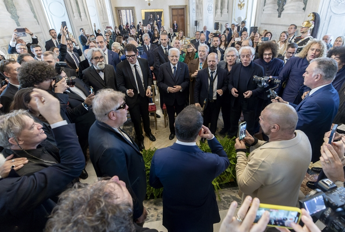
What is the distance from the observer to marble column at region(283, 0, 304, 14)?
6336mm

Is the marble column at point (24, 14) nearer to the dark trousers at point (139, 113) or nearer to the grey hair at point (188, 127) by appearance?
the dark trousers at point (139, 113)

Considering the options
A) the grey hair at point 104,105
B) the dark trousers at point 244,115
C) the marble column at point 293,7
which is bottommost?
the dark trousers at point 244,115

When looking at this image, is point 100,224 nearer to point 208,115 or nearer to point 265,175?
point 265,175

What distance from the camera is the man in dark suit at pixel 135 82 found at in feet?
10.1

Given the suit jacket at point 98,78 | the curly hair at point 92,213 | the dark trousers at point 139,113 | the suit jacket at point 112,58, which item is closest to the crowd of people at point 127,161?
the curly hair at point 92,213

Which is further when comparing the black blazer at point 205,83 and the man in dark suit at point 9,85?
the black blazer at point 205,83

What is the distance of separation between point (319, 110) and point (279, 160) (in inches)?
47.9

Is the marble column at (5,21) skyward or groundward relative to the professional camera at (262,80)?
skyward

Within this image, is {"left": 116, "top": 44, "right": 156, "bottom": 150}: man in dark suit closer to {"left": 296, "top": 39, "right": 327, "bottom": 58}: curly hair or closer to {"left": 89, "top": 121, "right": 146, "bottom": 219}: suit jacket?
{"left": 89, "top": 121, "right": 146, "bottom": 219}: suit jacket

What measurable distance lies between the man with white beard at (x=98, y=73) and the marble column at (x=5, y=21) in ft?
18.4

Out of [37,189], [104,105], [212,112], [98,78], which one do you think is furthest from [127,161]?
[212,112]

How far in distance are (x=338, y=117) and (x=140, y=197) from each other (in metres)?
3.11

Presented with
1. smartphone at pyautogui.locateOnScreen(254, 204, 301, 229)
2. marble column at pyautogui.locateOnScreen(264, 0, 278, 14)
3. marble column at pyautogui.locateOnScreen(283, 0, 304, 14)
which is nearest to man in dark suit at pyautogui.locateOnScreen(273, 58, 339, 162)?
smartphone at pyautogui.locateOnScreen(254, 204, 301, 229)

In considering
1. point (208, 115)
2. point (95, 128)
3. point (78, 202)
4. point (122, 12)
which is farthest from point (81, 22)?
point (78, 202)
